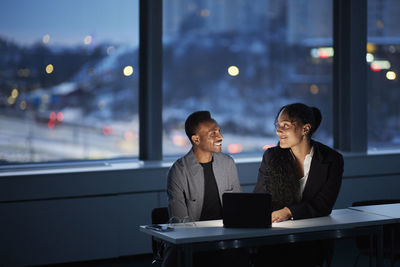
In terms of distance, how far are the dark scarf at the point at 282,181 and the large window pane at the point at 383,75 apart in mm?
3623

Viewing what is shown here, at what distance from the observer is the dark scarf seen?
440 cm

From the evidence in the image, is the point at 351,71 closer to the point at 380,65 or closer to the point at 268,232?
the point at 380,65

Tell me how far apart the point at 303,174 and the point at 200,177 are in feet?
2.39

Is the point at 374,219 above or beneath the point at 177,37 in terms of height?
beneath

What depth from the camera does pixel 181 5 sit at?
6914 mm

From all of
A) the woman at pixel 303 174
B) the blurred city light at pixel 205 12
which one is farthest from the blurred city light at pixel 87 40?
the woman at pixel 303 174

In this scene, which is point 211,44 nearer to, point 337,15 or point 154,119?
point 154,119

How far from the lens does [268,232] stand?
3.86 m

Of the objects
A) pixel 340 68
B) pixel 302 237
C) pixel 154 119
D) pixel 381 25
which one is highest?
pixel 381 25

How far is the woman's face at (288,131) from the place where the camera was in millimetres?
4367

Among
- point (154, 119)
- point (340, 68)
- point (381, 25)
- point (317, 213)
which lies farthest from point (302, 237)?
point (381, 25)

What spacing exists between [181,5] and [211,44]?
1.81 feet

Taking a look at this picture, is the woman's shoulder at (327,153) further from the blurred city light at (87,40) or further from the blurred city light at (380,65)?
the blurred city light at (380,65)

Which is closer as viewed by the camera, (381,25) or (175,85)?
(175,85)
